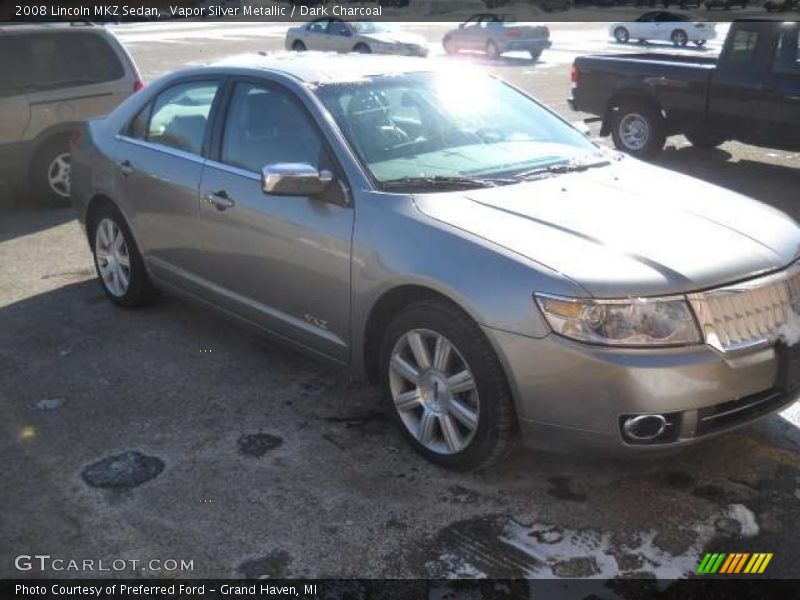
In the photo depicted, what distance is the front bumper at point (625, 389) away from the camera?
9.96 feet

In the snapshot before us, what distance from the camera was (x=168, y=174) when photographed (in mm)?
4906

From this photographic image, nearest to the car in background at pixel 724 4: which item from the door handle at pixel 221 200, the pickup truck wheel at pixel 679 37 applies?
the pickup truck wheel at pixel 679 37

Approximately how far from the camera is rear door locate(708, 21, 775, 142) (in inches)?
364

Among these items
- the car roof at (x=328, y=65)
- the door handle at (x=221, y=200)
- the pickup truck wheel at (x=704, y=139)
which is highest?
the car roof at (x=328, y=65)

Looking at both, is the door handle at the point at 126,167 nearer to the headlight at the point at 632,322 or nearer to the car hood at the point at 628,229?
the car hood at the point at 628,229

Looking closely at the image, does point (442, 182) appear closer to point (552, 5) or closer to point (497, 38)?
point (497, 38)

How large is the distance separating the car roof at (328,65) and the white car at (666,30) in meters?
29.6

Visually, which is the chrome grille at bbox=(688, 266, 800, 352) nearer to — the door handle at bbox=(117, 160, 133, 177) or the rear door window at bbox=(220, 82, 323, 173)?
the rear door window at bbox=(220, 82, 323, 173)

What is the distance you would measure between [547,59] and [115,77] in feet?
68.1

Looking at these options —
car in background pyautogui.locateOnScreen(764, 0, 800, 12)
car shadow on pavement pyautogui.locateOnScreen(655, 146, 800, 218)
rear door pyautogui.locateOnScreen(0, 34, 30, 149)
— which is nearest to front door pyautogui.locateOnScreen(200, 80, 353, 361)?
rear door pyautogui.locateOnScreen(0, 34, 30, 149)

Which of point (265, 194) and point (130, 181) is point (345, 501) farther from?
point (130, 181)

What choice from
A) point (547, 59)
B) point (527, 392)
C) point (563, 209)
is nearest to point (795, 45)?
point (563, 209)

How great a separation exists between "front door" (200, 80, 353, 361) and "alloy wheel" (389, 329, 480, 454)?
36cm

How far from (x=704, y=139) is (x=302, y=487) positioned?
8.32 meters
